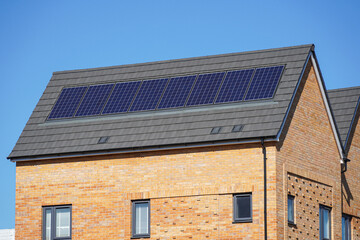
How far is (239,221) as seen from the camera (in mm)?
33438

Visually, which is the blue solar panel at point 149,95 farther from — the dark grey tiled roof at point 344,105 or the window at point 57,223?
the dark grey tiled roof at point 344,105

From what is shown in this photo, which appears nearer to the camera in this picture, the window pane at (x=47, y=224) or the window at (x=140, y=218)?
the window at (x=140, y=218)

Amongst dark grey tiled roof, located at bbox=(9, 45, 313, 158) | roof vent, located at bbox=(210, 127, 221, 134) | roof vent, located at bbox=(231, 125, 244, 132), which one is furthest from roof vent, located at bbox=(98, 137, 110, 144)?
roof vent, located at bbox=(231, 125, 244, 132)

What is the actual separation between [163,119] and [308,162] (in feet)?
19.5

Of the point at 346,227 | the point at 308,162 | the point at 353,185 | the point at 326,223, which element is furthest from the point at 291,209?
the point at 353,185

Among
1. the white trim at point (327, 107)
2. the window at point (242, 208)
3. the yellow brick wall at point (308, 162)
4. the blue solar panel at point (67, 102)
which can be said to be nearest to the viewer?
the window at point (242, 208)

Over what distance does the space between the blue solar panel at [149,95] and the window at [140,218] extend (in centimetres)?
417

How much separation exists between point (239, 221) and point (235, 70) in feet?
22.6

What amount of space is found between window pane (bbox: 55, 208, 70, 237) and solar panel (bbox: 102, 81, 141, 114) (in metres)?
4.49

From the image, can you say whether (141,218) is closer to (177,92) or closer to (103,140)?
(103,140)

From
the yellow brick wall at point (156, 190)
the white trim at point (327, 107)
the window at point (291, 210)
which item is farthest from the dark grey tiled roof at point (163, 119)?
the window at point (291, 210)

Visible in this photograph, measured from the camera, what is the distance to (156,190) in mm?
34938

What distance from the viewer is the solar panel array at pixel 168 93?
36094 millimetres

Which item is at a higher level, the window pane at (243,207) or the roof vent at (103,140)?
the roof vent at (103,140)
